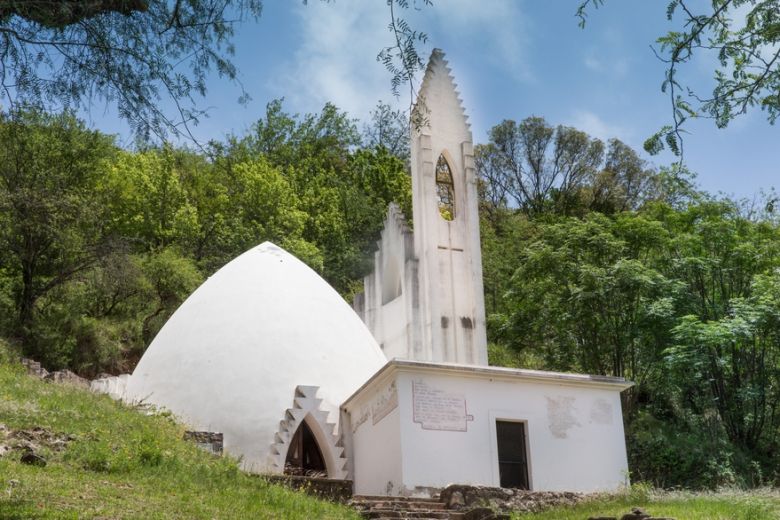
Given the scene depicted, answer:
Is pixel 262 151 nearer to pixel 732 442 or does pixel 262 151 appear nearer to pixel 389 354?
pixel 389 354

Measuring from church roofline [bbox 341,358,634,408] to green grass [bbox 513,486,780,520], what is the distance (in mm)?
2809

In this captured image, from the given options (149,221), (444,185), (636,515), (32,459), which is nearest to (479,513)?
(636,515)

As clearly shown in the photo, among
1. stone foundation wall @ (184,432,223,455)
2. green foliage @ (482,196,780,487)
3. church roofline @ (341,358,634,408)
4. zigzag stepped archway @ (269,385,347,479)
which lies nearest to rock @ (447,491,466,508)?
church roofline @ (341,358,634,408)

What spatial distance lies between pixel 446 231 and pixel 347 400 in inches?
427

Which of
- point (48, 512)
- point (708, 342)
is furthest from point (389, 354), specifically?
point (48, 512)

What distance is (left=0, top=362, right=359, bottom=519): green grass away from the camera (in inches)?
356

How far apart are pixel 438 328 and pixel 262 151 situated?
18.8m

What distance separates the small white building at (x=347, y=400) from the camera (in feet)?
51.0

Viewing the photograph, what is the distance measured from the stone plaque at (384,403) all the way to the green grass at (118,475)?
3.55m

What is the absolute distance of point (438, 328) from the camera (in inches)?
996

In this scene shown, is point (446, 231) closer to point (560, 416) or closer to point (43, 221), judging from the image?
point (560, 416)

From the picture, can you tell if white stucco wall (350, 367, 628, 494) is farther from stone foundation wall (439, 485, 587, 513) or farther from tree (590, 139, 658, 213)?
tree (590, 139, 658, 213)

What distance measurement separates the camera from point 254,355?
1744cm

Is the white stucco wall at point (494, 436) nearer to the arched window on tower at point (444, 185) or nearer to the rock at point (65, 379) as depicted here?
the rock at point (65, 379)
